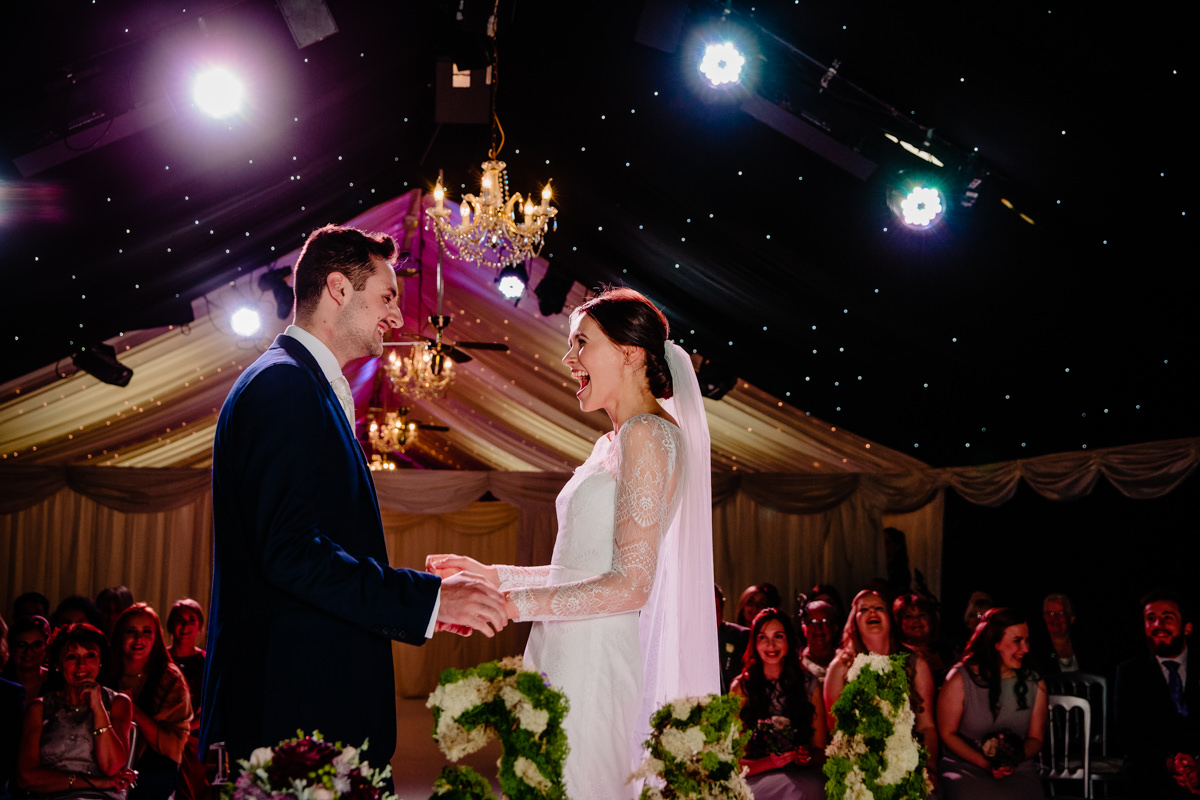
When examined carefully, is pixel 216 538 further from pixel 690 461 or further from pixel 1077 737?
pixel 1077 737

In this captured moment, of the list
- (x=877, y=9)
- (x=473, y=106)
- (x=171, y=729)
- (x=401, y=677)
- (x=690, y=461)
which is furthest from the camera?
(x=401, y=677)

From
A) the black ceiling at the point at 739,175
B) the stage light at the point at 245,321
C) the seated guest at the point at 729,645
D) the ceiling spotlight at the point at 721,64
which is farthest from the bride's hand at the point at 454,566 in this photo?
the stage light at the point at 245,321

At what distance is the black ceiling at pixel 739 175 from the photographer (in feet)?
12.1

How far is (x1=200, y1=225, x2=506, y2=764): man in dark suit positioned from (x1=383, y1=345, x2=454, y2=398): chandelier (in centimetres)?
508

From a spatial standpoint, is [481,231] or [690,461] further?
[481,231]

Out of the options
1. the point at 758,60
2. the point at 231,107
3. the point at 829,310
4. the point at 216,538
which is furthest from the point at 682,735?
the point at 829,310

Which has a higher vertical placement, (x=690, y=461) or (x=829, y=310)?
(x=829, y=310)

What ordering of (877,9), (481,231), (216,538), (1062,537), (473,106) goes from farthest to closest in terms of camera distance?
(1062,537), (481,231), (473,106), (877,9), (216,538)

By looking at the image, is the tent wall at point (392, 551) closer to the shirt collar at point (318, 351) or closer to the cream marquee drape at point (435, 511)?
the cream marquee drape at point (435, 511)

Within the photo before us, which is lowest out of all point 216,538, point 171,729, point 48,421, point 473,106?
point 171,729

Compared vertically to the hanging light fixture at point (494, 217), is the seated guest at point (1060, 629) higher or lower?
lower

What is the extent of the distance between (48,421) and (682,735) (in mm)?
8694

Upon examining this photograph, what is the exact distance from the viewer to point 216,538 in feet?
6.57

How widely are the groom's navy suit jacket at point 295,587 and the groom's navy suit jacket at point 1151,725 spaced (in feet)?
15.6
